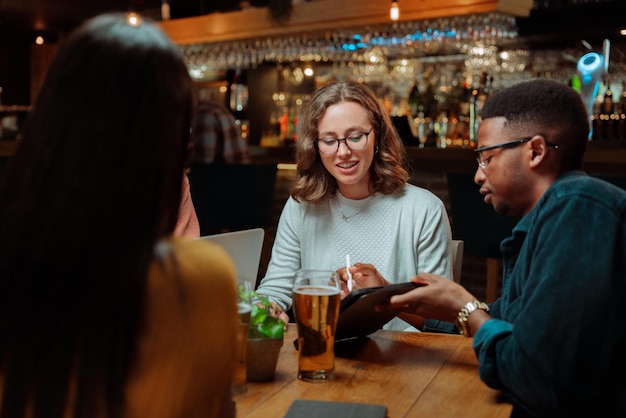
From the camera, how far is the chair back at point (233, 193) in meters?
4.87

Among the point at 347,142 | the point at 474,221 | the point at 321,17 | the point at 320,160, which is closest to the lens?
the point at 347,142

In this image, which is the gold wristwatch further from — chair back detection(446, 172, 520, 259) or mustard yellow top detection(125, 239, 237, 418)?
chair back detection(446, 172, 520, 259)

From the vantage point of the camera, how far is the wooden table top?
131 cm

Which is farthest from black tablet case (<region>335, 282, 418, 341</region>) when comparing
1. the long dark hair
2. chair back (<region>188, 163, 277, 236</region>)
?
chair back (<region>188, 163, 277, 236</region>)

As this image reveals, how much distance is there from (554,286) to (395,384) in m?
0.35

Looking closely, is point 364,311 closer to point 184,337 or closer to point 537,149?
point 537,149

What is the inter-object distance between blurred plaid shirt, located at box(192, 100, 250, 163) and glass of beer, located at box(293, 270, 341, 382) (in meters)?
3.91

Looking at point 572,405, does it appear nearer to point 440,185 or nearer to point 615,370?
point 615,370

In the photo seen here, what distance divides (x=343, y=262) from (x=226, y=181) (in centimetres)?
253

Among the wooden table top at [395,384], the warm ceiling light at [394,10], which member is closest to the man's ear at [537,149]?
the wooden table top at [395,384]

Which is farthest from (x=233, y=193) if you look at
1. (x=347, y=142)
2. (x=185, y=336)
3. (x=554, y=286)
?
(x=185, y=336)

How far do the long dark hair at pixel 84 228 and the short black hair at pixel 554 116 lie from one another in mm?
961

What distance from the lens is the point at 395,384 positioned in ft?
4.70

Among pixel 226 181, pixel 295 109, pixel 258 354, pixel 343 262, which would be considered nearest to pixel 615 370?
pixel 258 354
